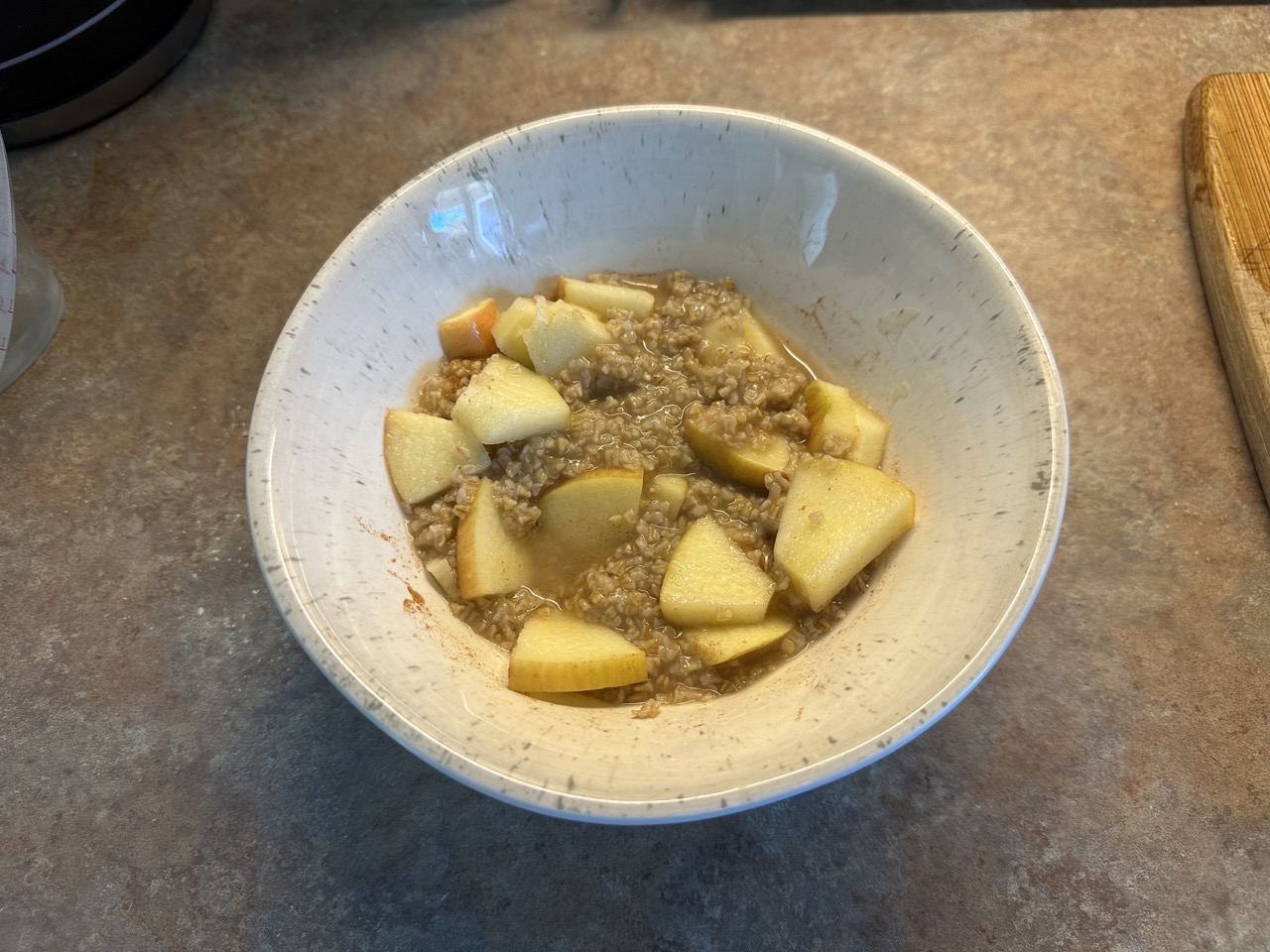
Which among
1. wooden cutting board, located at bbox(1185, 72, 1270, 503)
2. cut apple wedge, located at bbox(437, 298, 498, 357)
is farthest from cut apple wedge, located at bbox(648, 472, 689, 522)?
wooden cutting board, located at bbox(1185, 72, 1270, 503)

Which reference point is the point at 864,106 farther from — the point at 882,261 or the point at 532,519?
the point at 532,519

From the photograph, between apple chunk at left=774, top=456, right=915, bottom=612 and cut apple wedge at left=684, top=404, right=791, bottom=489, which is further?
cut apple wedge at left=684, top=404, right=791, bottom=489

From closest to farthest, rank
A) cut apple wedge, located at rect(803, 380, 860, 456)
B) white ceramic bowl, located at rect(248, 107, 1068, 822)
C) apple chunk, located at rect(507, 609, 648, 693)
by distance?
1. white ceramic bowl, located at rect(248, 107, 1068, 822)
2. apple chunk, located at rect(507, 609, 648, 693)
3. cut apple wedge, located at rect(803, 380, 860, 456)

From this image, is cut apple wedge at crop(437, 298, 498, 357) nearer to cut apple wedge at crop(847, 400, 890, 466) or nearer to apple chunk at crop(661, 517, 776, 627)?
apple chunk at crop(661, 517, 776, 627)

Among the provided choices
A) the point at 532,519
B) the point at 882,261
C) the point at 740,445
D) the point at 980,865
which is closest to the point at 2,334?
the point at 532,519

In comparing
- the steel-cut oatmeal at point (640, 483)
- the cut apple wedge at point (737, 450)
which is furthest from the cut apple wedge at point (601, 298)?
the cut apple wedge at point (737, 450)

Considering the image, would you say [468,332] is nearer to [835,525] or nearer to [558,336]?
[558,336]

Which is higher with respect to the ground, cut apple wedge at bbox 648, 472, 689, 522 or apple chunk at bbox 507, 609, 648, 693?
cut apple wedge at bbox 648, 472, 689, 522
